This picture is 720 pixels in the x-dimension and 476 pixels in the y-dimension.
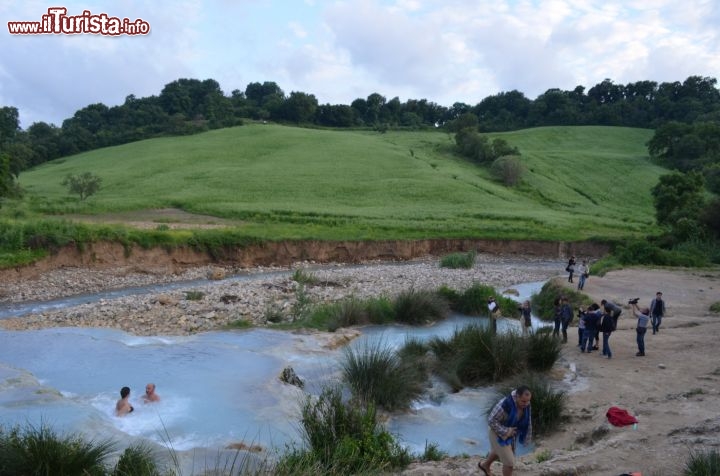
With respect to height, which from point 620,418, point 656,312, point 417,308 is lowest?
point 620,418

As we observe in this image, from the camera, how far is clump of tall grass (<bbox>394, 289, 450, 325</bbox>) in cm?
2269

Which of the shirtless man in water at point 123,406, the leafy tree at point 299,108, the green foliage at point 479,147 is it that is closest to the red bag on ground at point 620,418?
the shirtless man in water at point 123,406

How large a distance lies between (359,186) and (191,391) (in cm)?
5134

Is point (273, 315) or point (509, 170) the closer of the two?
point (273, 315)

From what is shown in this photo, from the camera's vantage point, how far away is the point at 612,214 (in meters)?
64.2

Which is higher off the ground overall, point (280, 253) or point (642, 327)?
point (280, 253)

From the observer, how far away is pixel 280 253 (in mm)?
38562

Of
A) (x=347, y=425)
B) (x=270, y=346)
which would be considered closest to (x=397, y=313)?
(x=270, y=346)

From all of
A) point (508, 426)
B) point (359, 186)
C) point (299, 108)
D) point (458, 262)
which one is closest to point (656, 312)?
point (508, 426)

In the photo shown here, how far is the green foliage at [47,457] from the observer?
8016 mm

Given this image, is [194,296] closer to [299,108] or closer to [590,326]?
[590,326]

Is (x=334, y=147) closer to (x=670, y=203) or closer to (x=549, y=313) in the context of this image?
(x=670, y=203)

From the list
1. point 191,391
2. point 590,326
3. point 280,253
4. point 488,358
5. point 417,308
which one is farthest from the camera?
point 280,253

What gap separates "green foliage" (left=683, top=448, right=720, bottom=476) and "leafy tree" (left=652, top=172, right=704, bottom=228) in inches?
1800
